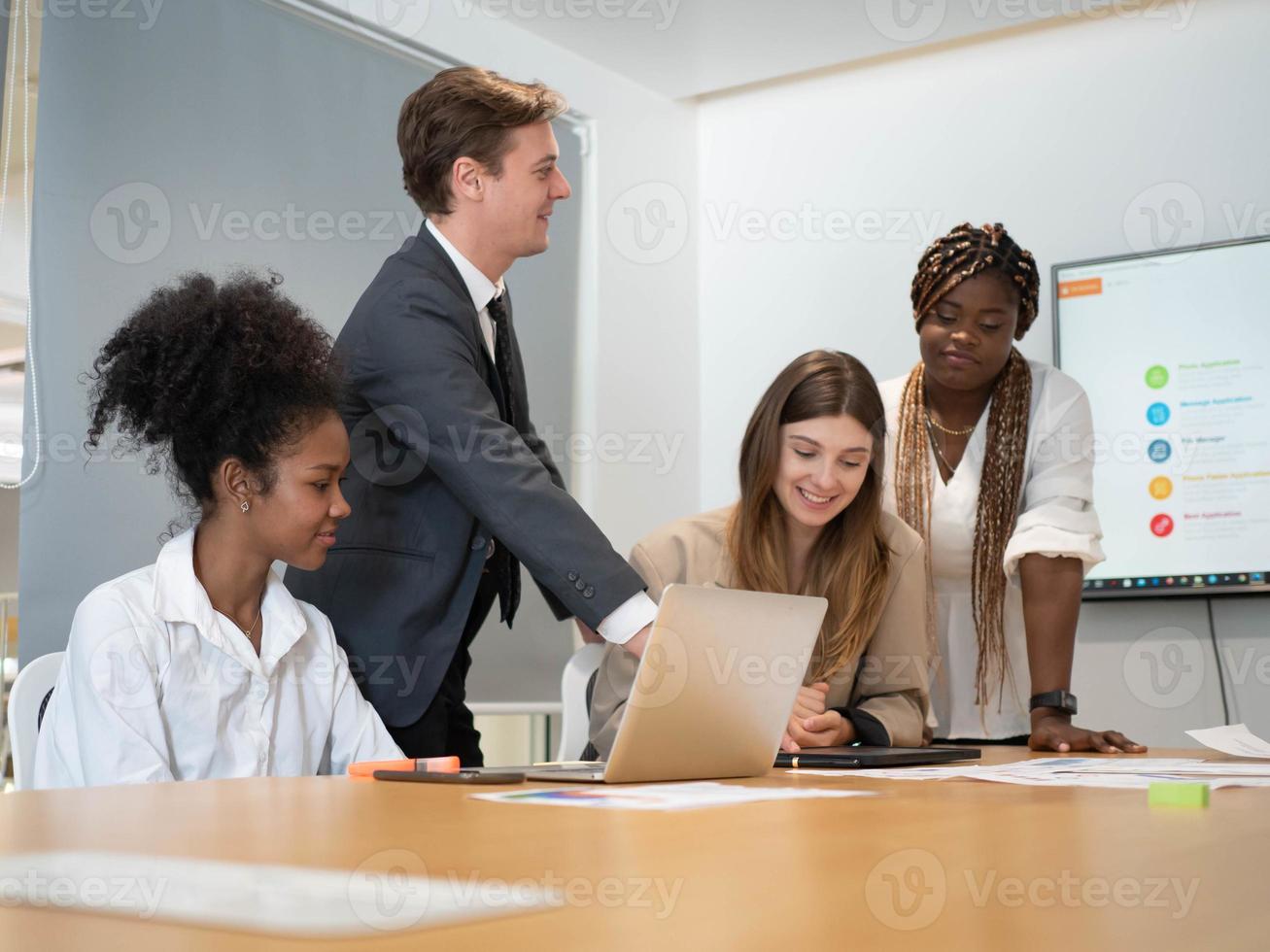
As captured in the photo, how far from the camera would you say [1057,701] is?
191cm

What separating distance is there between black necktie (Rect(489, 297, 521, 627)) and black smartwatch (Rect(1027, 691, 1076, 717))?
80 cm

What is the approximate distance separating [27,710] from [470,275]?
86 centimetres

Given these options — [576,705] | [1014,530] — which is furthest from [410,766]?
[1014,530]

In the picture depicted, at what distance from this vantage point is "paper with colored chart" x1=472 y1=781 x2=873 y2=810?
937 mm

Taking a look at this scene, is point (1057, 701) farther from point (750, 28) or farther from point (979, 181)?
point (750, 28)

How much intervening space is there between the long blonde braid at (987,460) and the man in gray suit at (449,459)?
68 cm

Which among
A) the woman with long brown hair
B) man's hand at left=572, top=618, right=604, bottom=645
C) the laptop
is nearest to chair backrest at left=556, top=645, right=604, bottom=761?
man's hand at left=572, top=618, right=604, bottom=645

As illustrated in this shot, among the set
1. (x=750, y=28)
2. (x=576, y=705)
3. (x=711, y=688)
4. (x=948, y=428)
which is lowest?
(x=576, y=705)

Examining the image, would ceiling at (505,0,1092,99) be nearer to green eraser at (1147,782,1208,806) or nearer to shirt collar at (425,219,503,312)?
shirt collar at (425,219,503,312)

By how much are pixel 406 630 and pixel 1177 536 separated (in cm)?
235

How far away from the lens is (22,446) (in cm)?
269

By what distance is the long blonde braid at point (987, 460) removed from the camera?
220cm

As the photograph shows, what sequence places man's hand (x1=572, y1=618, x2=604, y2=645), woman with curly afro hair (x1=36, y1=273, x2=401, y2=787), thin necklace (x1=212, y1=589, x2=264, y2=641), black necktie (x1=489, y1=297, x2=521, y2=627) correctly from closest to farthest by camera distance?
woman with curly afro hair (x1=36, y1=273, x2=401, y2=787) → thin necklace (x1=212, y1=589, x2=264, y2=641) → man's hand (x1=572, y1=618, x2=604, y2=645) → black necktie (x1=489, y1=297, x2=521, y2=627)

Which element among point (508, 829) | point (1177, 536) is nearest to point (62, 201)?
point (508, 829)
